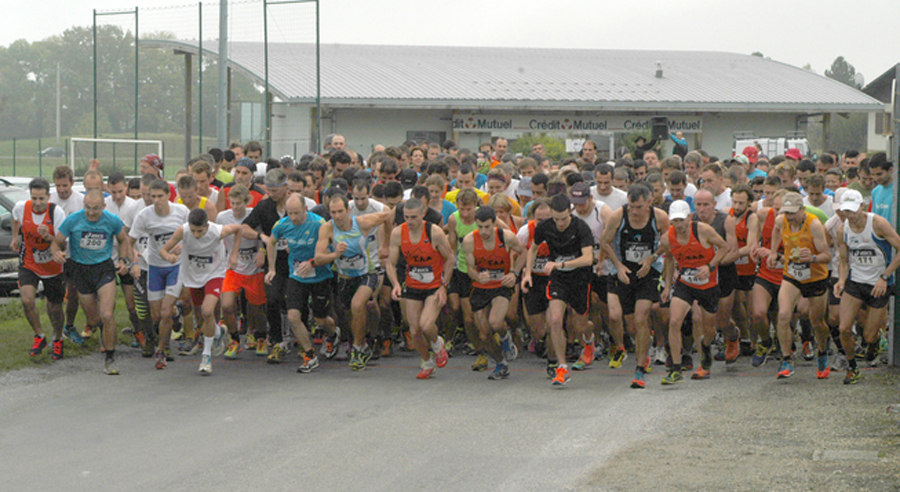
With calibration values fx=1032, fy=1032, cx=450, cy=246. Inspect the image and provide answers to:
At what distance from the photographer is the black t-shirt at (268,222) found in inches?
457

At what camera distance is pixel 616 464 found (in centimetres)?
707

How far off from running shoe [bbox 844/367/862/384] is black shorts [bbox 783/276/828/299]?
831 mm

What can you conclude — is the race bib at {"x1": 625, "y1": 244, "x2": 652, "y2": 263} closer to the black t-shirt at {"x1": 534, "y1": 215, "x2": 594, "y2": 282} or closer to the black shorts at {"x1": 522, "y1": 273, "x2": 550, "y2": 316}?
the black t-shirt at {"x1": 534, "y1": 215, "x2": 594, "y2": 282}

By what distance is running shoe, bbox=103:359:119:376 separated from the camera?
35.4 ft

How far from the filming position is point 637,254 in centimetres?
1052

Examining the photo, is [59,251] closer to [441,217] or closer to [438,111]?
[441,217]

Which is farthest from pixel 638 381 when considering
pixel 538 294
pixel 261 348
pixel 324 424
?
pixel 261 348

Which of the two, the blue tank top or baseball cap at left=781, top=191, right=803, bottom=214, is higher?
baseball cap at left=781, top=191, right=803, bottom=214

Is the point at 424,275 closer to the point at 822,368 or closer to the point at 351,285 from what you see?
the point at 351,285

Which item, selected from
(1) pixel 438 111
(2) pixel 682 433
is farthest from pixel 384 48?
(2) pixel 682 433

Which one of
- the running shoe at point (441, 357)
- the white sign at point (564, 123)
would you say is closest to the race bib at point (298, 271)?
the running shoe at point (441, 357)

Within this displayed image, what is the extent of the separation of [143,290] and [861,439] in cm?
775

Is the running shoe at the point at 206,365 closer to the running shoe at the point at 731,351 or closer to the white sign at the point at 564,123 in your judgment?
the running shoe at the point at 731,351

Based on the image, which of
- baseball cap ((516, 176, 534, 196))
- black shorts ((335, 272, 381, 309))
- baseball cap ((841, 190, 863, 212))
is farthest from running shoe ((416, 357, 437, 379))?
baseball cap ((841, 190, 863, 212))
